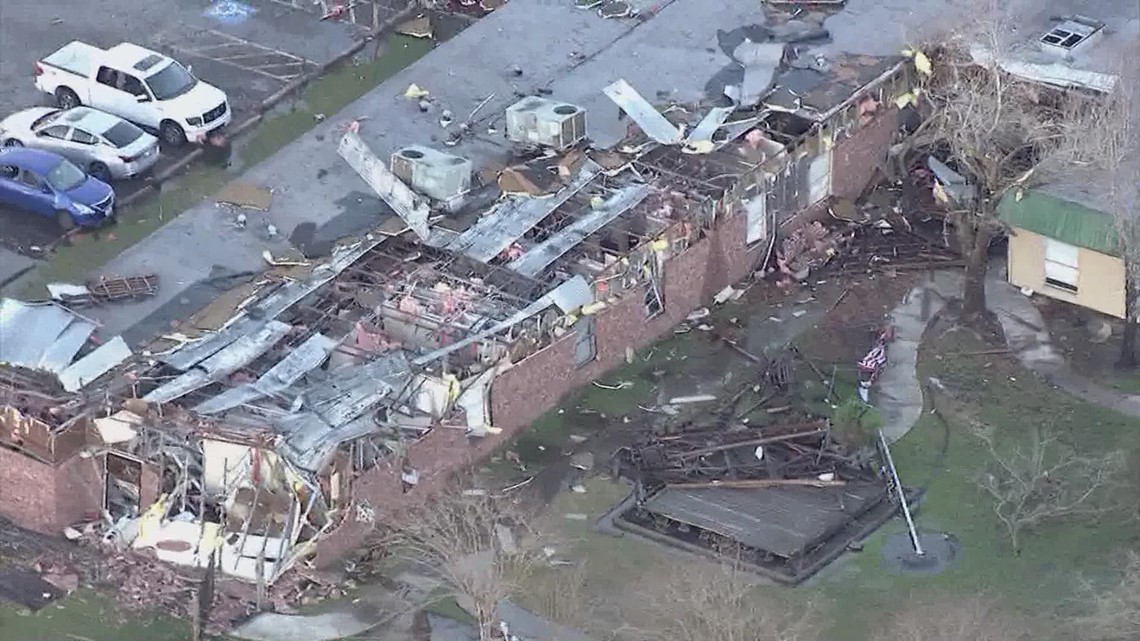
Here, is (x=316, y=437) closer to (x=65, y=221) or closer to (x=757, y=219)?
(x=65, y=221)

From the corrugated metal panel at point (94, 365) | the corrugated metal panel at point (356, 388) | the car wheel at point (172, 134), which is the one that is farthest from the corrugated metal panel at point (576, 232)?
the car wheel at point (172, 134)

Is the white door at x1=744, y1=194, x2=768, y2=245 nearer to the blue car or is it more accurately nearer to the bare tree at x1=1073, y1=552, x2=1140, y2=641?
the bare tree at x1=1073, y1=552, x2=1140, y2=641

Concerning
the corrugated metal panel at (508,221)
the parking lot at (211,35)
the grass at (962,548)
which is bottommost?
the grass at (962,548)

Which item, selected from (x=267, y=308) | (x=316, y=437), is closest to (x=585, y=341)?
(x=267, y=308)

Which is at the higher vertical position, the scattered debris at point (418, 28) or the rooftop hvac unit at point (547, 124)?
the rooftop hvac unit at point (547, 124)

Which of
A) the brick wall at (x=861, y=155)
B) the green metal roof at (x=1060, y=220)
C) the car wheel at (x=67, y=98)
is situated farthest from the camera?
the car wheel at (x=67, y=98)

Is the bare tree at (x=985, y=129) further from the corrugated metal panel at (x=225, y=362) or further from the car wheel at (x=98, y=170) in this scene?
the car wheel at (x=98, y=170)

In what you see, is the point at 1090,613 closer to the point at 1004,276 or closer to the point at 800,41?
the point at 1004,276
